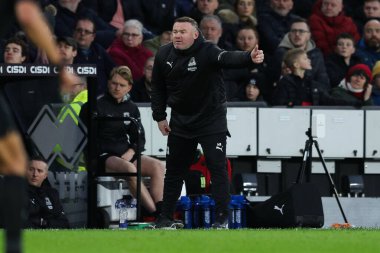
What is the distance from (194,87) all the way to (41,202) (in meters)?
2.32

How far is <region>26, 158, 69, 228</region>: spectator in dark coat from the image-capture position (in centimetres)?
1564

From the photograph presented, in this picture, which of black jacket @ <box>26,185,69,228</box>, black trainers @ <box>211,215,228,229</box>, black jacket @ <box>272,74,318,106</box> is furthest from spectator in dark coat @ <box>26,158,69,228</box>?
black jacket @ <box>272,74,318,106</box>

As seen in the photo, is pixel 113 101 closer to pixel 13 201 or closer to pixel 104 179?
pixel 104 179

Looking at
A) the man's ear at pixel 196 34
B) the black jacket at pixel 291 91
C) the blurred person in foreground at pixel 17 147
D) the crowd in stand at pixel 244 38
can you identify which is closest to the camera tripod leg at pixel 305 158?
the black jacket at pixel 291 91

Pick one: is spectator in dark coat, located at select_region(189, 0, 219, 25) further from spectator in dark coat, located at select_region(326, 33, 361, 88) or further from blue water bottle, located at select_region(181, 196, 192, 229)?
blue water bottle, located at select_region(181, 196, 192, 229)

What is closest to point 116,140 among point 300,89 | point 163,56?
point 163,56

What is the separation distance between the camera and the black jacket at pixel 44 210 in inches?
615

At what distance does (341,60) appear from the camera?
71.4 feet

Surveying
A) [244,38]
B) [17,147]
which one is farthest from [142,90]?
[17,147]

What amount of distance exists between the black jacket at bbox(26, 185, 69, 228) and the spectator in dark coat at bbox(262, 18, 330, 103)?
5.78 metres

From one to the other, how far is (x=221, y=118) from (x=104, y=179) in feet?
7.19

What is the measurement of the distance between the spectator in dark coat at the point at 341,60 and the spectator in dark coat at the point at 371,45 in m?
0.45

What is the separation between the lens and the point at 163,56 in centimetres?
1498

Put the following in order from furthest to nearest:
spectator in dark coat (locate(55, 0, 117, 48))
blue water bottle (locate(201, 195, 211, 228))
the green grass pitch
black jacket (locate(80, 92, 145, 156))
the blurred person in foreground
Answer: spectator in dark coat (locate(55, 0, 117, 48)) → black jacket (locate(80, 92, 145, 156)) → blue water bottle (locate(201, 195, 211, 228)) → the green grass pitch → the blurred person in foreground
